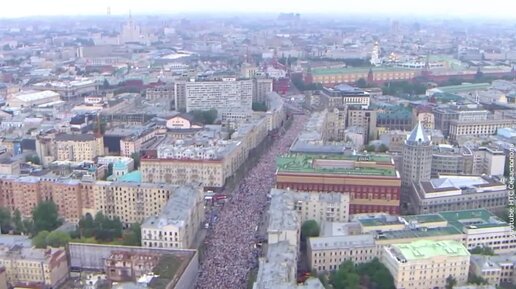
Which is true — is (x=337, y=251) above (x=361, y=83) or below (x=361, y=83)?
below

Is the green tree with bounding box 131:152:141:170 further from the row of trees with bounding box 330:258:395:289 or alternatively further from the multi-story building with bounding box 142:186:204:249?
the row of trees with bounding box 330:258:395:289

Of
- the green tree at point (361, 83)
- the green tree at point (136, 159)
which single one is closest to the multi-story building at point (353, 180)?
the green tree at point (136, 159)

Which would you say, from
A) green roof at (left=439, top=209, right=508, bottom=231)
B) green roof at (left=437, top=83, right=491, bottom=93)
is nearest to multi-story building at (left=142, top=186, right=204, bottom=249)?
green roof at (left=439, top=209, right=508, bottom=231)

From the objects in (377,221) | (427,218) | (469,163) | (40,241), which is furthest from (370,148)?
(40,241)

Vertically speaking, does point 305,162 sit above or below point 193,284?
above

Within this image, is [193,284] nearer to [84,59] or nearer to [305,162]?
[305,162]

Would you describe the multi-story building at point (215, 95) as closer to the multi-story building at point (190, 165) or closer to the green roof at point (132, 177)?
the multi-story building at point (190, 165)

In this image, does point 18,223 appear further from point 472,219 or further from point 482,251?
point 472,219

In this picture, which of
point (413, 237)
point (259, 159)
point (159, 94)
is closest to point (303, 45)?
point (159, 94)
